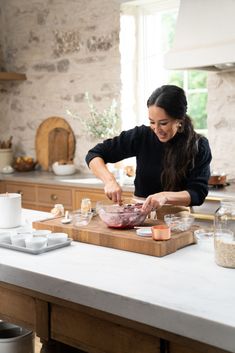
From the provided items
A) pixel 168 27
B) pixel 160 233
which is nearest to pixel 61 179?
pixel 168 27

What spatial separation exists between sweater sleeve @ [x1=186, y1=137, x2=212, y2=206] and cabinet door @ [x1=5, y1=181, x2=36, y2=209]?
8.19 ft

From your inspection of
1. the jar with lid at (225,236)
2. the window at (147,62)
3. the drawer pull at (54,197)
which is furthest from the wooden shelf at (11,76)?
the jar with lid at (225,236)

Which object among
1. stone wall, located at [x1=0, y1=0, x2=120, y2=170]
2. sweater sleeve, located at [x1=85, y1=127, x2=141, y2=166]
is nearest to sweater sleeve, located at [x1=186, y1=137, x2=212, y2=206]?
sweater sleeve, located at [x1=85, y1=127, x2=141, y2=166]

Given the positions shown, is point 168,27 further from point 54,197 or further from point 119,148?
point 119,148

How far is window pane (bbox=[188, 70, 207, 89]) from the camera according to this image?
490cm

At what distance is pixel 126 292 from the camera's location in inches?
59.2

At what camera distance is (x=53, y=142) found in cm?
554

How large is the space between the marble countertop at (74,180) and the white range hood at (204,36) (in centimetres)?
92

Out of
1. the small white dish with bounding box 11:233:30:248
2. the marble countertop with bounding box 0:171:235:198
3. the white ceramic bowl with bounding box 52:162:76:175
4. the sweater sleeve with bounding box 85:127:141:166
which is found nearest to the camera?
the small white dish with bounding box 11:233:30:248

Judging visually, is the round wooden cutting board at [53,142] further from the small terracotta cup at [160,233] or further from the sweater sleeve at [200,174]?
the small terracotta cup at [160,233]

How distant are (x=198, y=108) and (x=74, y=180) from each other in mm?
1356

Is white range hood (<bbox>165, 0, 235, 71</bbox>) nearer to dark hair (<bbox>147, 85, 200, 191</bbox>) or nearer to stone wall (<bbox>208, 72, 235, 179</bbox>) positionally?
stone wall (<bbox>208, 72, 235, 179</bbox>)

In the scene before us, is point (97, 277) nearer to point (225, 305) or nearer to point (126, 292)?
point (126, 292)

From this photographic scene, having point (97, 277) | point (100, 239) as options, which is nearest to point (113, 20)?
point (100, 239)
